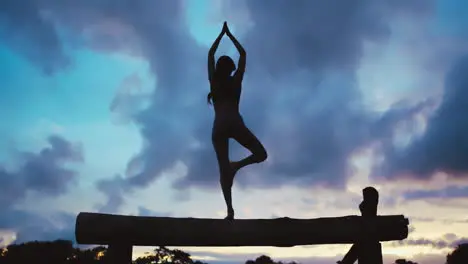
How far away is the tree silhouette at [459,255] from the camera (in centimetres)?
2336

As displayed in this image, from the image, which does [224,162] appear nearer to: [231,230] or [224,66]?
[231,230]

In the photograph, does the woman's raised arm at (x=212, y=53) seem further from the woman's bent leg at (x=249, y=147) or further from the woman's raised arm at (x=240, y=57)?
the woman's bent leg at (x=249, y=147)

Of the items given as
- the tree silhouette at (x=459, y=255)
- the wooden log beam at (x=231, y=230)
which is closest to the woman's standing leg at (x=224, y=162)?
the wooden log beam at (x=231, y=230)

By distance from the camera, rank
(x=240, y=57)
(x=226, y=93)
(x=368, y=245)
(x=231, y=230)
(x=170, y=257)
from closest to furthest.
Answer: (x=231, y=230)
(x=368, y=245)
(x=226, y=93)
(x=240, y=57)
(x=170, y=257)

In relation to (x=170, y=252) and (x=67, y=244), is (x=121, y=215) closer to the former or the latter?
(x=170, y=252)

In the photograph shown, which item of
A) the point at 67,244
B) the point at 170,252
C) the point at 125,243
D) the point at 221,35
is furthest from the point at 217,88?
the point at 67,244


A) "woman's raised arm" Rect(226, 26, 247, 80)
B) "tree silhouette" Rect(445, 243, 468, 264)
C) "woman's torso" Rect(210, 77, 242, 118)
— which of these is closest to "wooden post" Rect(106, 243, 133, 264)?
"woman's torso" Rect(210, 77, 242, 118)

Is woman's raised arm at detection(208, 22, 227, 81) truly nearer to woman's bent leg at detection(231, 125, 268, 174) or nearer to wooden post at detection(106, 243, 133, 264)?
woman's bent leg at detection(231, 125, 268, 174)

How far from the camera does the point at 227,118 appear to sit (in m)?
6.43

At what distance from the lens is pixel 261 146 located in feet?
21.7

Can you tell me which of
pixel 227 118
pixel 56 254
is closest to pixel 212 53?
pixel 227 118

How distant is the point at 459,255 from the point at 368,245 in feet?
68.9

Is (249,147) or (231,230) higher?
(249,147)

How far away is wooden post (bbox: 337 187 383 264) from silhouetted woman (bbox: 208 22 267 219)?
1.60 meters
